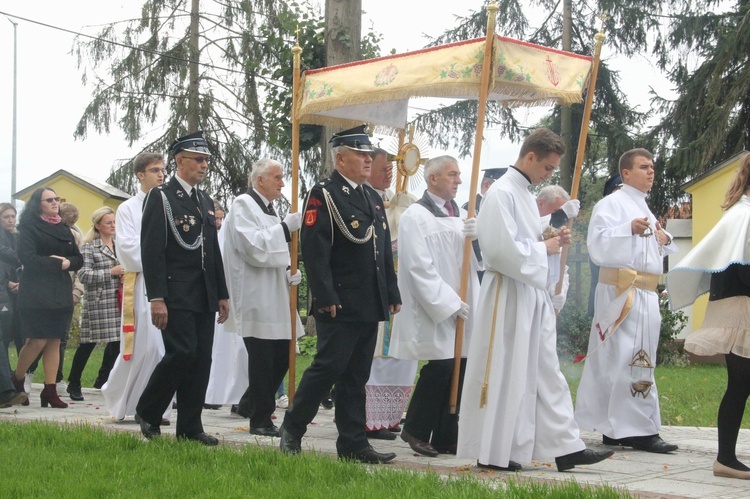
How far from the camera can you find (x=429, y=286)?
23.9 feet

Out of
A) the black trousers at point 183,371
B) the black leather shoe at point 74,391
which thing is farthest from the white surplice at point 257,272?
the black leather shoe at point 74,391

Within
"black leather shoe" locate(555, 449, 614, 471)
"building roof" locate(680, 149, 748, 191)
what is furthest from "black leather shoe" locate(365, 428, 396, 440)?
"building roof" locate(680, 149, 748, 191)

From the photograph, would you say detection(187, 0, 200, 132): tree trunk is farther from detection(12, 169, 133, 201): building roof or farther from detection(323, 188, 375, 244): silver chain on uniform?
detection(323, 188, 375, 244): silver chain on uniform

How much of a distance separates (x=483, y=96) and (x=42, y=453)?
12.0ft

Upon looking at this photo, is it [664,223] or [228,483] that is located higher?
[664,223]

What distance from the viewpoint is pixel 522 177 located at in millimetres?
6727

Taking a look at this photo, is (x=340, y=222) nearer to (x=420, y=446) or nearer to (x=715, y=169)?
(x=420, y=446)

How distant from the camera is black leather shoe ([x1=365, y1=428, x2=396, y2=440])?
809 centimetres

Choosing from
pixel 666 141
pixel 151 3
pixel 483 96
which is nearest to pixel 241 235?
pixel 483 96

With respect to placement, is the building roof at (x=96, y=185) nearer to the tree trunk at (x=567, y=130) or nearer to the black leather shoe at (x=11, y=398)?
the tree trunk at (x=567, y=130)

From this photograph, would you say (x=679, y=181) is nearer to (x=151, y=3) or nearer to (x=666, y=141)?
(x=666, y=141)

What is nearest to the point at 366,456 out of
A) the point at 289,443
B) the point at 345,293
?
the point at 289,443

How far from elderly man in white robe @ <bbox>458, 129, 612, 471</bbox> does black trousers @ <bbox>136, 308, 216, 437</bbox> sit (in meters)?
1.83

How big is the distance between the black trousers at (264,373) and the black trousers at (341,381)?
1.48 metres
